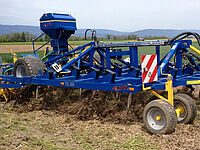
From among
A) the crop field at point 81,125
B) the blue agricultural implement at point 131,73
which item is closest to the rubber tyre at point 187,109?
the blue agricultural implement at point 131,73

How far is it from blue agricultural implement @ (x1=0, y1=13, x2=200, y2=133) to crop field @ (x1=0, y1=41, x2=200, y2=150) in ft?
1.17

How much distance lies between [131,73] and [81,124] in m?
1.77

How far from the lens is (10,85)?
7090 millimetres

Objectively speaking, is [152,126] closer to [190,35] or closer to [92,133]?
[92,133]

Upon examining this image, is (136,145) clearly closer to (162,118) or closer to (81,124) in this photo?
(162,118)

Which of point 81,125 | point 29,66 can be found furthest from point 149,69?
point 29,66

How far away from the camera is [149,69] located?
4.73 m

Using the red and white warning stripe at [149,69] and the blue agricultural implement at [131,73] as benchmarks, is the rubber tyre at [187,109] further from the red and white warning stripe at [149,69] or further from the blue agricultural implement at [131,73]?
the red and white warning stripe at [149,69]

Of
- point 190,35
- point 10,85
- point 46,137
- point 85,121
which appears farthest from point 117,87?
point 10,85

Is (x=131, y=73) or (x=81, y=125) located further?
(x=131, y=73)

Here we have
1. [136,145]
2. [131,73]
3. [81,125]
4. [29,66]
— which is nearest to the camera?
[136,145]

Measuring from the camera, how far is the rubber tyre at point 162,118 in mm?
4305

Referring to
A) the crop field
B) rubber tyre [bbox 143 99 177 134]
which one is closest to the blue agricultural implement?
rubber tyre [bbox 143 99 177 134]

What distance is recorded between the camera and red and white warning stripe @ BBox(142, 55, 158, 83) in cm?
467
